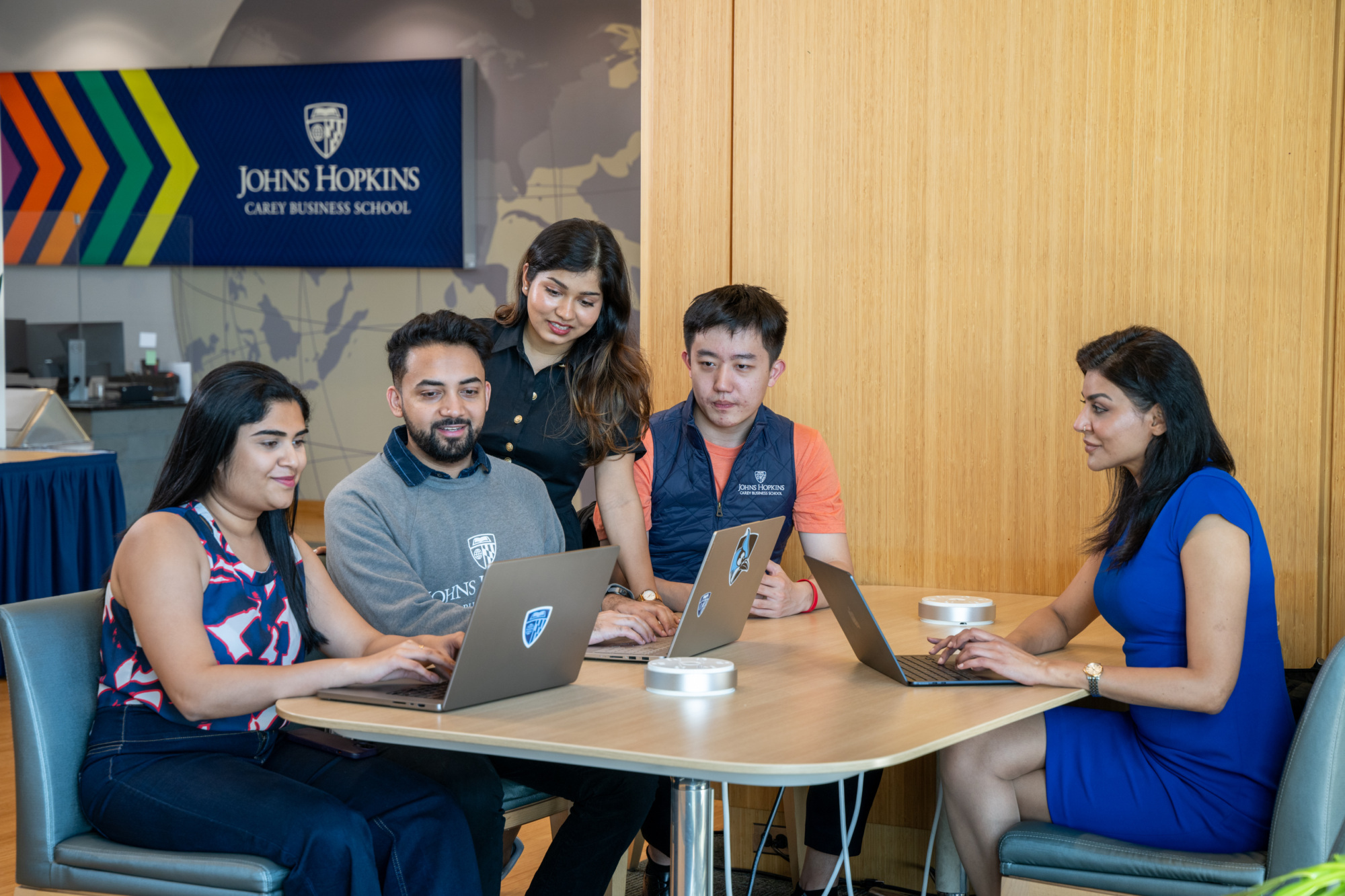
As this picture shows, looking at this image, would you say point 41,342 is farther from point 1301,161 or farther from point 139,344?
point 1301,161

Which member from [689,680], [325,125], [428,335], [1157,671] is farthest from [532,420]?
[325,125]

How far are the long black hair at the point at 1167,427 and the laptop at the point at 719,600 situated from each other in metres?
0.62

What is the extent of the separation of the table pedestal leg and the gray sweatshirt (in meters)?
0.56

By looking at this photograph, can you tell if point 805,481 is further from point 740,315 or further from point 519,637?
point 519,637

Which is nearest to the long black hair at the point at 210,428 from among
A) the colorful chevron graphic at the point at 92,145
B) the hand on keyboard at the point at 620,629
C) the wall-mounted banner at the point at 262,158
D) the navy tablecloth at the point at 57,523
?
the hand on keyboard at the point at 620,629

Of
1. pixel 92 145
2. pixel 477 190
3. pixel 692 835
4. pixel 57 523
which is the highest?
pixel 92 145

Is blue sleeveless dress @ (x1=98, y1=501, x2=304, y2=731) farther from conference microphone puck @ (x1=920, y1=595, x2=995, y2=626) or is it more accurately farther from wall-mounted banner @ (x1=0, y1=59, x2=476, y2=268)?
wall-mounted banner @ (x1=0, y1=59, x2=476, y2=268)

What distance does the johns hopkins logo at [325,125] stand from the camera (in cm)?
818

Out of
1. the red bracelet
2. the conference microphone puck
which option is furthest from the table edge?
the red bracelet

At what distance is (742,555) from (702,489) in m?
0.79

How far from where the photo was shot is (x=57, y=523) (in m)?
4.92

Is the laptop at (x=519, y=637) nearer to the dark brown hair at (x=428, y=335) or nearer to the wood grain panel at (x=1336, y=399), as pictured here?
the dark brown hair at (x=428, y=335)

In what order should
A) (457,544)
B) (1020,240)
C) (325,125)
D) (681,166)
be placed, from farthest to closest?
(325,125), (681,166), (1020,240), (457,544)

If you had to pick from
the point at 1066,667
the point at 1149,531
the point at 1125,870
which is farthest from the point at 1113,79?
the point at 1125,870
